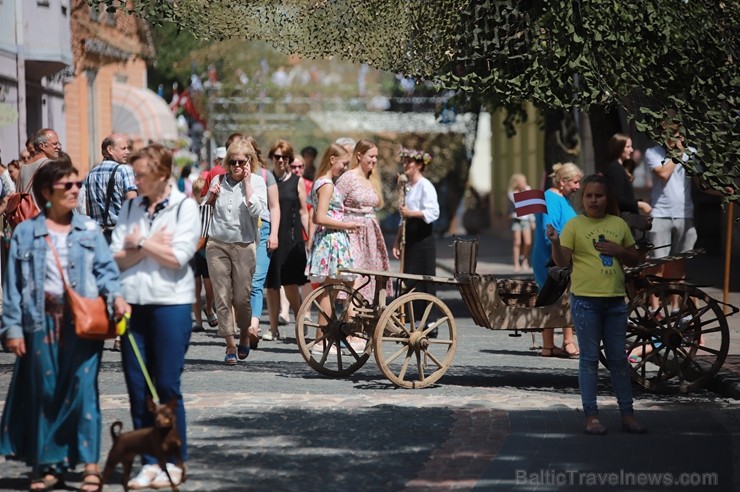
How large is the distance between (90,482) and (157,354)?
0.69 m

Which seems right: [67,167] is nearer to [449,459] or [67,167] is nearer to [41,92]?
[449,459]

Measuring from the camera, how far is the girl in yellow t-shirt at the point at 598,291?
29.0 ft

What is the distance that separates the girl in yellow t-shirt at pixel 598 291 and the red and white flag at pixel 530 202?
2.76 meters

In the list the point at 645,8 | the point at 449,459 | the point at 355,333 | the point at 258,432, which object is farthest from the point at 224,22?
the point at 449,459

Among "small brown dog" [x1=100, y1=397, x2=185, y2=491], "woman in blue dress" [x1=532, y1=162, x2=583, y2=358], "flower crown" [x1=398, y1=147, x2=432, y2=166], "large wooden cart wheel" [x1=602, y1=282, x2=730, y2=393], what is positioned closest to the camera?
"small brown dog" [x1=100, y1=397, x2=185, y2=491]

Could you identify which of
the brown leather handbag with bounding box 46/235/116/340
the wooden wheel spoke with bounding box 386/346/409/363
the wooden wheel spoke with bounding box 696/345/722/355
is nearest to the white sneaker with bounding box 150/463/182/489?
the brown leather handbag with bounding box 46/235/116/340

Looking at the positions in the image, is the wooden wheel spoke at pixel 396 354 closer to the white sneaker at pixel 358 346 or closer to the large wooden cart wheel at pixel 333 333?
the large wooden cart wheel at pixel 333 333

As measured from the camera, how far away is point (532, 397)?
33.5 ft

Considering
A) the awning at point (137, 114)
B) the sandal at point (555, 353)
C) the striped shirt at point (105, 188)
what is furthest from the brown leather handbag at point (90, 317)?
the awning at point (137, 114)

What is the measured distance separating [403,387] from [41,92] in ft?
67.8

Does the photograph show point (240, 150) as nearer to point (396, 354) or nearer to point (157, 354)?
point (396, 354)

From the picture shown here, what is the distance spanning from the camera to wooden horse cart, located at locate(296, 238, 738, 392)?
1032 cm

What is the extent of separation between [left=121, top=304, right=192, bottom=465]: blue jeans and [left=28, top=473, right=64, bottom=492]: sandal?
1.36ft

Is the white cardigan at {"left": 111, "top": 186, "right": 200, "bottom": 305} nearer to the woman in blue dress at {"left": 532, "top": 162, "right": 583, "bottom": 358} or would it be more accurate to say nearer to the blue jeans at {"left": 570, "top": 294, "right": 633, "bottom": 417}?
the blue jeans at {"left": 570, "top": 294, "right": 633, "bottom": 417}
